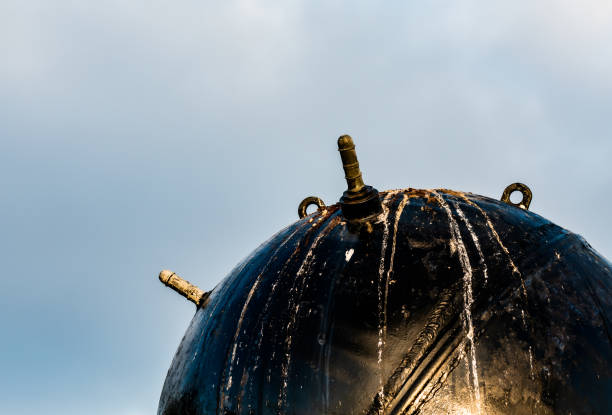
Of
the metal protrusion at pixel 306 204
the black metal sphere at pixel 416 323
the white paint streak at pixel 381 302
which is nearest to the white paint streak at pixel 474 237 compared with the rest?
the black metal sphere at pixel 416 323

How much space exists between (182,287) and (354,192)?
2.33m

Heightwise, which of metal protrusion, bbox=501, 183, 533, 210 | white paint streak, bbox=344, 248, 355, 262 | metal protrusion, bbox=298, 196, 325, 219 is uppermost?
metal protrusion, bbox=298, 196, 325, 219

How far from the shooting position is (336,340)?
13.8 ft

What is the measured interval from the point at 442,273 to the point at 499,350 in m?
0.65

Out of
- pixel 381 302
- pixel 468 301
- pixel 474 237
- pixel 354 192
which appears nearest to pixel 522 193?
pixel 474 237

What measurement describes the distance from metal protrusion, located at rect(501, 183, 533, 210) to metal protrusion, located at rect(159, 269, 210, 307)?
2976mm

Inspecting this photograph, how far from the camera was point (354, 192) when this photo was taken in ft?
16.4

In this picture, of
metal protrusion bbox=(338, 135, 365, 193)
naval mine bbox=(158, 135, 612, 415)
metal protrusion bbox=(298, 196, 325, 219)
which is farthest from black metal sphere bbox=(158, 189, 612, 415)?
metal protrusion bbox=(298, 196, 325, 219)

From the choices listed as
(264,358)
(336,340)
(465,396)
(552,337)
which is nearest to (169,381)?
(264,358)

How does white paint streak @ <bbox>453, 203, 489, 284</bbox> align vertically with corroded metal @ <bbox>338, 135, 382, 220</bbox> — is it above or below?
below

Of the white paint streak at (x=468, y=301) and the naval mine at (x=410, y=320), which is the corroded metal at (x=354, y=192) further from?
the white paint streak at (x=468, y=301)

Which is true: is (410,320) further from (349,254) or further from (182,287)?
(182,287)

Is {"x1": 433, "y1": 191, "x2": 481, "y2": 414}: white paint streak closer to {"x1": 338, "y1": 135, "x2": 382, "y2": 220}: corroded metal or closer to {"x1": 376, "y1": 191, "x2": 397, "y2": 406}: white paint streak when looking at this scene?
{"x1": 376, "y1": 191, "x2": 397, "y2": 406}: white paint streak

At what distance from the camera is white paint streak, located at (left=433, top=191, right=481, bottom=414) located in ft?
12.7
